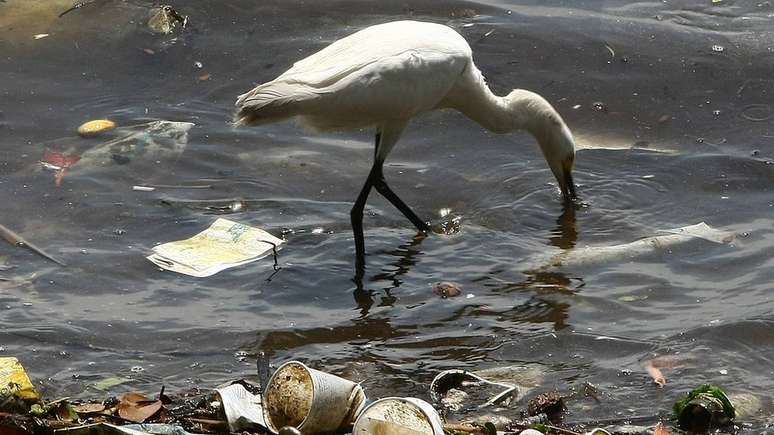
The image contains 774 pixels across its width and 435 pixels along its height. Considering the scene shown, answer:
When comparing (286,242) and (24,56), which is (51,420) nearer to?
(286,242)

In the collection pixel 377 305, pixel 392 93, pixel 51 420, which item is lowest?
pixel 377 305

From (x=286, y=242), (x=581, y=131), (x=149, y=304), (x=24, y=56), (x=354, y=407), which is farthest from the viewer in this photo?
(x=24, y=56)

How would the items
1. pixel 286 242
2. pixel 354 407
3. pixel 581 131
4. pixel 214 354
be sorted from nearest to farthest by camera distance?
pixel 354 407
pixel 214 354
pixel 286 242
pixel 581 131

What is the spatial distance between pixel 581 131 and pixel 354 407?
3.84 m

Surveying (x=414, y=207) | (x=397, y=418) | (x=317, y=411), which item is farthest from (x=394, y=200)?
(x=397, y=418)

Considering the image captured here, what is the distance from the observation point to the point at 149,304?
5496 mm

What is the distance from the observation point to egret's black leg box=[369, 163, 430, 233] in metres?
6.35

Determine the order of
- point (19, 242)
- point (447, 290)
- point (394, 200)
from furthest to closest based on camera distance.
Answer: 1. point (394, 200)
2. point (19, 242)
3. point (447, 290)

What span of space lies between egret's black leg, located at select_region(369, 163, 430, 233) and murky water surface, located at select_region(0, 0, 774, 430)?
13cm

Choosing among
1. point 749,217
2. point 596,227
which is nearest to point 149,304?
point 596,227

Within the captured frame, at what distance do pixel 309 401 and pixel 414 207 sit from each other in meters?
2.77

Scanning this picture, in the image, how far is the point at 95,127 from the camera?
7289mm

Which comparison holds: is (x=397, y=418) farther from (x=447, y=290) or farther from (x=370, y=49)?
(x=370, y=49)

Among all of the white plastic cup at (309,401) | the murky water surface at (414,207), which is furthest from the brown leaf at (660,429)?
the white plastic cup at (309,401)
